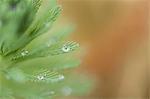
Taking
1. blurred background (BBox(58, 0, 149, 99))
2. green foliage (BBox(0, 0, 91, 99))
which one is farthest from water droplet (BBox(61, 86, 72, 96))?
blurred background (BBox(58, 0, 149, 99))

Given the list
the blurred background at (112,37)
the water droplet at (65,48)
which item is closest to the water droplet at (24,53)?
the water droplet at (65,48)

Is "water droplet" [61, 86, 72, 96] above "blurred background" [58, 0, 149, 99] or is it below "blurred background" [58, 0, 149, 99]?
below

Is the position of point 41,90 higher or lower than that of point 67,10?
lower

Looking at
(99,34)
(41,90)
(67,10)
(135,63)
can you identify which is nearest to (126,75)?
(135,63)

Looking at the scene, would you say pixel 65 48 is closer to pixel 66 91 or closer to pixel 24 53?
pixel 24 53

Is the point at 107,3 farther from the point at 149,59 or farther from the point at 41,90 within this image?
the point at 41,90

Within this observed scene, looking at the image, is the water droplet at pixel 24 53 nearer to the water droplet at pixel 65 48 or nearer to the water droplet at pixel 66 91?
the water droplet at pixel 65 48

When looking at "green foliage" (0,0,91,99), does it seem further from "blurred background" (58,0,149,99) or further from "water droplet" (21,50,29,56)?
"blurred background" (58,0,149,99)
